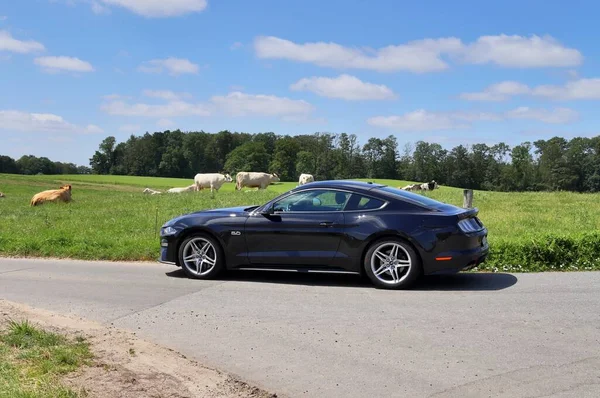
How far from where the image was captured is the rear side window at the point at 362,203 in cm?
923

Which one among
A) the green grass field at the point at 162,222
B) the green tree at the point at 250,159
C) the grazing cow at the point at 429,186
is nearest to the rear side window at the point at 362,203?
the green grass field at the point at 162,222

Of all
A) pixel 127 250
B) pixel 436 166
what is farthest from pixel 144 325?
pixel 436 166

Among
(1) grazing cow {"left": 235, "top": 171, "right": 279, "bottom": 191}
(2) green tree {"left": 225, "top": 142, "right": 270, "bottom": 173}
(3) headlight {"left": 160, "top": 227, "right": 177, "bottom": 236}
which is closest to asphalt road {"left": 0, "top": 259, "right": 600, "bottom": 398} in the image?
(3) headlight {"left": 160, "top": 227, "right": 177, "bottom": 236}

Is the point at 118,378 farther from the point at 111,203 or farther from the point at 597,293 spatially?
the point at 111,203

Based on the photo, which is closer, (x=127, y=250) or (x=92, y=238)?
(x=127, y=250)

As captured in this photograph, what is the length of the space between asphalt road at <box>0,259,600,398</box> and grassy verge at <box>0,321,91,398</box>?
100 centimetres

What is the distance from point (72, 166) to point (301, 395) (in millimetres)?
135709

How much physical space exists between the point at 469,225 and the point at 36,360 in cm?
608

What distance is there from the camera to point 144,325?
7.16 metres

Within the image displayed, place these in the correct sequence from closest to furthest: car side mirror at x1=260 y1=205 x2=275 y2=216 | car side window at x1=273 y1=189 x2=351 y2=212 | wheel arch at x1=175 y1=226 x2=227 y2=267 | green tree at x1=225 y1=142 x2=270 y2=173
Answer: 1. car side window at x1=273 y1=189 x2=351 y2=212
2. car side mirror at x1=260 y1=205 x2=275 y2=216
3. wheel arch at x1=175 y1=226 x2=227 y2=267
4. green tree at x1=225 y1=142 x2=270 y2=173

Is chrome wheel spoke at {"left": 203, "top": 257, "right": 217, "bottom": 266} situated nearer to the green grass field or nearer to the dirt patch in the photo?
the green grass field

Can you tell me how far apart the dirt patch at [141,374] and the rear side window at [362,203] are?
389 centimetres

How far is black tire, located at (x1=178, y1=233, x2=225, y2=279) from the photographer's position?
389 inches

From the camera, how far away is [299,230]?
937 cm
